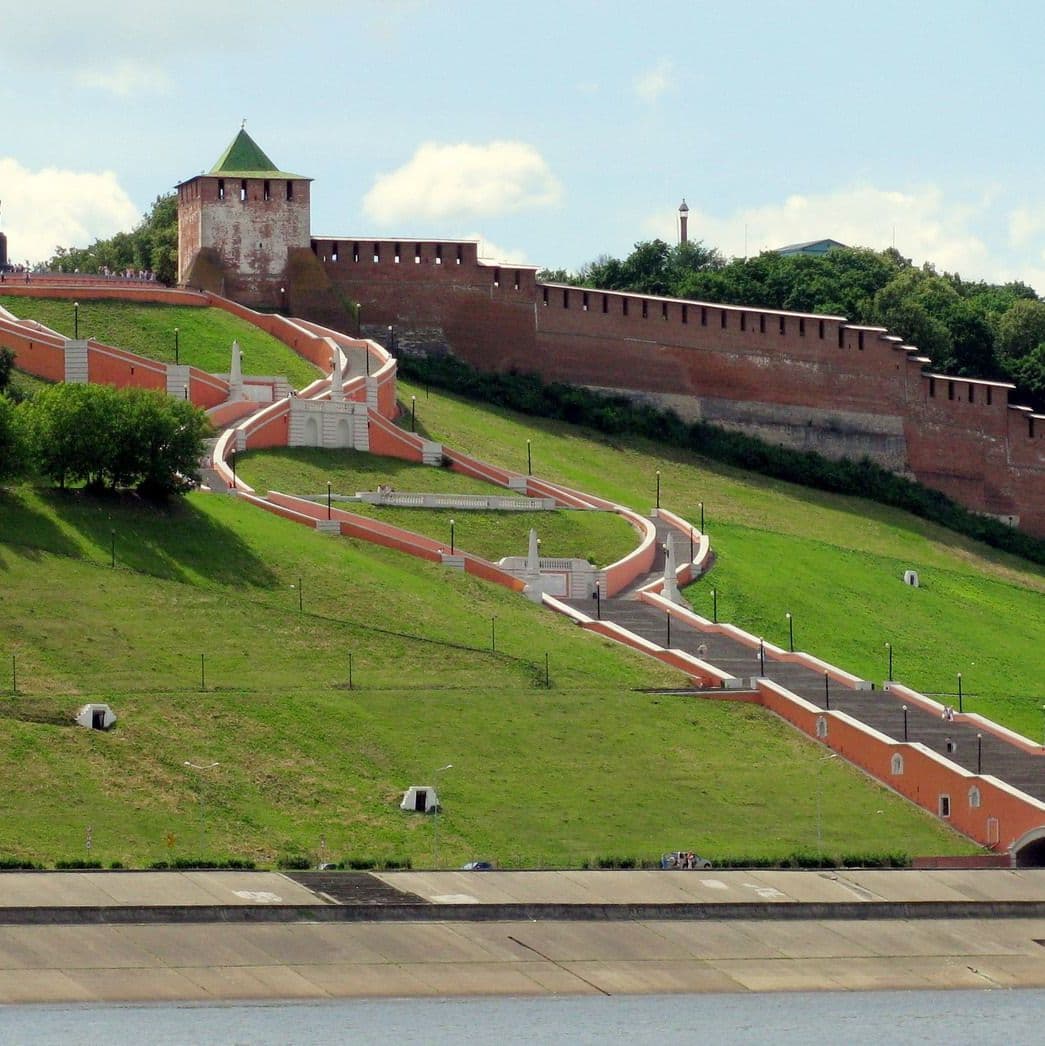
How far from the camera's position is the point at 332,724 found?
6206cm

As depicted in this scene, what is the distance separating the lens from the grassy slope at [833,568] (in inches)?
2992

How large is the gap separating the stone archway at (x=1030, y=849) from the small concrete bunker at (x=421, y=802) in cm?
1081

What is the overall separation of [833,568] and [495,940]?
31987 millimetres

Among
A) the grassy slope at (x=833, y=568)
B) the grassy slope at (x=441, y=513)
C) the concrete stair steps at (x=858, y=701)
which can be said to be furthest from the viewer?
the grassy slope at (x=441, y=513)

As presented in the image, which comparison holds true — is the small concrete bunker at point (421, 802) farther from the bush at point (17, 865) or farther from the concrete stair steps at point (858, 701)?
the concrete stair steps at point (858, 701)

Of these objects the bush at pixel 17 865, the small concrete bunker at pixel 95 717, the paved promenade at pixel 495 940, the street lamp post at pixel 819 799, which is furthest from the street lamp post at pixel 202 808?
the street lamp post at pixel 819 799

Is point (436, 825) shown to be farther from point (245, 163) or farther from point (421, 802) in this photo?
point (245, 163)

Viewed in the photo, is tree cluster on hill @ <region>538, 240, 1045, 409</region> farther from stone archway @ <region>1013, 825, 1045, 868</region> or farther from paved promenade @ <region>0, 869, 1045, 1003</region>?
paved promenade @ <region>0, 869, 1045, 1003</region>

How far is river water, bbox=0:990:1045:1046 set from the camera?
159 feet

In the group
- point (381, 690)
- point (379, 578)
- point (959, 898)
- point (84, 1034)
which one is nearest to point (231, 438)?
point (379, 578)

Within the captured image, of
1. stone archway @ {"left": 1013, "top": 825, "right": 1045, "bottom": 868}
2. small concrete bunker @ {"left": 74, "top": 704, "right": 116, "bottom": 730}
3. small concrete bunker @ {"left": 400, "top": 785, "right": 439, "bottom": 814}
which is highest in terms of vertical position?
small concrete bunker @ {"left": 74, "top": 704, "right": 116, "bottom": 730}

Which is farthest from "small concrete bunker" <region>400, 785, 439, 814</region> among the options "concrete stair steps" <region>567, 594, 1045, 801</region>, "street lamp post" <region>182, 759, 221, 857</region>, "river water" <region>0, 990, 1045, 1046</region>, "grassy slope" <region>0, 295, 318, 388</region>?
"grassy slope" <region>0, 295, 318, 388</region>

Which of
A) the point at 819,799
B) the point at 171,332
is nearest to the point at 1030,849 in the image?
the point at 819,799

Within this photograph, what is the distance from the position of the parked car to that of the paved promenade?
506mm
